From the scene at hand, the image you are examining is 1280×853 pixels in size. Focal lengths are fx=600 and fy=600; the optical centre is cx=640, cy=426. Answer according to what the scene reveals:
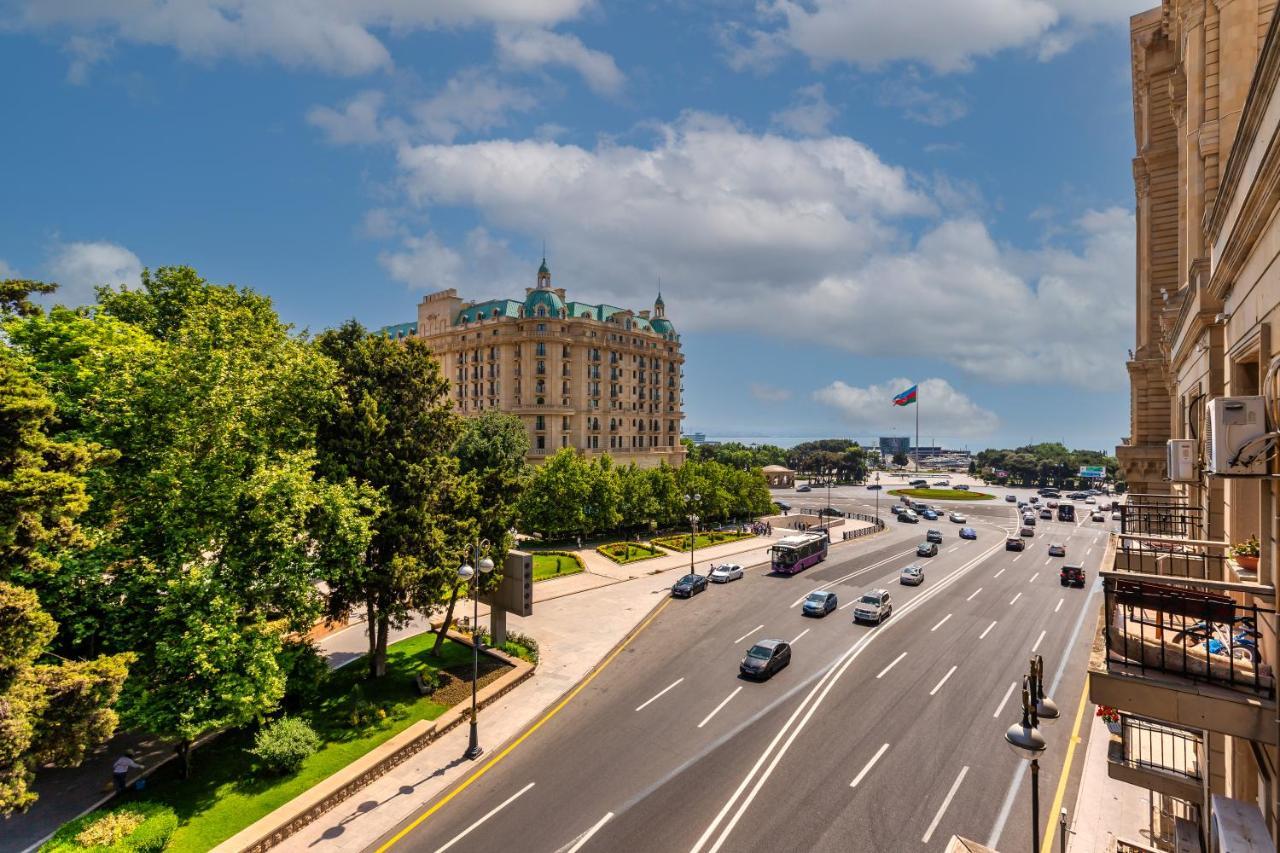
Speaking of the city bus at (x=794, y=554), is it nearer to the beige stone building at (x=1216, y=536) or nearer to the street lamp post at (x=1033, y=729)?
the beige stone building at (x=1216, y=536)

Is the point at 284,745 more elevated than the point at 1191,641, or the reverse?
the point at 1191,641

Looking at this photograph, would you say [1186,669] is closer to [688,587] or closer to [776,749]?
[776,749]

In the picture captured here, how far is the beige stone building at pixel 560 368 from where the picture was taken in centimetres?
8094

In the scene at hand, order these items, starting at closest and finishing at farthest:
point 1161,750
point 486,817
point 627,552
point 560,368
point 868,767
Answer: point 1161,750 < point 486,817 < point 868,767 < point 627,552 < point 560,368

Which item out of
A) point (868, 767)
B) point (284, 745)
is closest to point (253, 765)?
point (284, 745)

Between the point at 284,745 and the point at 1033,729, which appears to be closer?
the point at 1033,729

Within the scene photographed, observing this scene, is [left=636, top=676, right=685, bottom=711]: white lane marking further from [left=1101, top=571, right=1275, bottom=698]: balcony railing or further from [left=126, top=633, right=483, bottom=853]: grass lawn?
[left=1101, top=571, right=1275, bottom=698]: balcony railing

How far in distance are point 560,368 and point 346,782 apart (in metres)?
66.7

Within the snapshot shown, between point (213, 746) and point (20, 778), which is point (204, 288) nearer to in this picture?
point (213, 746)

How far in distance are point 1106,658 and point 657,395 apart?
88.0 metres

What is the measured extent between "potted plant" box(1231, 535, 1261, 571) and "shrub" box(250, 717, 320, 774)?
21812 millimetres

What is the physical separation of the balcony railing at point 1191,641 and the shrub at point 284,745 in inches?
777

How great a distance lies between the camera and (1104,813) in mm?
16188

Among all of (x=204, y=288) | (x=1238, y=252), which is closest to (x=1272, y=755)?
(x=1238, y=252)
